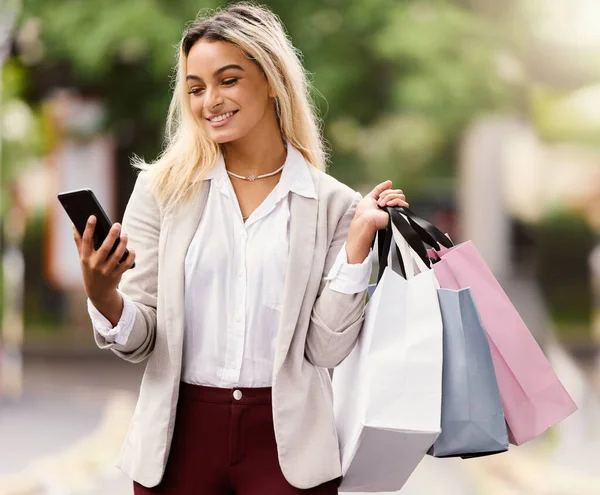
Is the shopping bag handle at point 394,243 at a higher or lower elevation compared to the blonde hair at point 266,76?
lower

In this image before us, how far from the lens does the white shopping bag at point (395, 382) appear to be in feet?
7.48

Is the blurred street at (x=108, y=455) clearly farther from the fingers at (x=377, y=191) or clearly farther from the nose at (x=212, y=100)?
the nose at (x=212, y=100)

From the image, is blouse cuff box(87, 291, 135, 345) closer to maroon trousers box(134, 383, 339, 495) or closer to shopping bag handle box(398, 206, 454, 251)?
maroon trousers box(134, 383, 339, 495)

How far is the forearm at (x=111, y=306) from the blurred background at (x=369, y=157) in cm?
384

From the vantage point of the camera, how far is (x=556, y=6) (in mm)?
12234

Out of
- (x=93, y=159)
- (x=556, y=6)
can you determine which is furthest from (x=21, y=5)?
(x=556, y=6)

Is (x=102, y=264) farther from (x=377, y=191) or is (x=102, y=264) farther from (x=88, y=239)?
(x=377, y=191)

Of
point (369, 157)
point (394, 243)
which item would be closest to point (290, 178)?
point (394, 243)

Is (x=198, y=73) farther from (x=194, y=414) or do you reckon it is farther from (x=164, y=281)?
(x=194, y=414)

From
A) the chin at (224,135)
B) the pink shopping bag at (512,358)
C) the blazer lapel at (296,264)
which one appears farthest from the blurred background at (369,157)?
the chin at (224,135)

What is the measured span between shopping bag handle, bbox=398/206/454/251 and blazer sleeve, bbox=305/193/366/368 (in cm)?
20

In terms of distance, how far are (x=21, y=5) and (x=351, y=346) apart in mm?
9019

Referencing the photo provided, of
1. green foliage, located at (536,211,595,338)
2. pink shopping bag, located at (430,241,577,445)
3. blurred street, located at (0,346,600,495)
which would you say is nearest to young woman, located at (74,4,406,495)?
pink shopping bag, located at (430,241,577,445)

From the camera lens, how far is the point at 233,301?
8.04 feet
